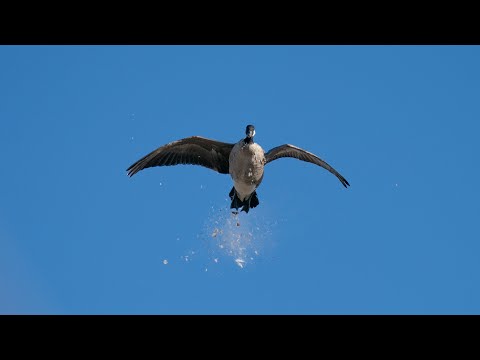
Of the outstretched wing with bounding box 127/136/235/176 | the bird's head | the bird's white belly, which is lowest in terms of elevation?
the bird's white belly

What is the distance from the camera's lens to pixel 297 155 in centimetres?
1444

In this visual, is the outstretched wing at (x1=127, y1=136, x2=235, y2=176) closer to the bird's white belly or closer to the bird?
the bird

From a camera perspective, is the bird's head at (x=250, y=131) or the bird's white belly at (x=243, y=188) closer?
the bird's head at (x=250, y=131)

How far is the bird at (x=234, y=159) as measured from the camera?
12.6 metres

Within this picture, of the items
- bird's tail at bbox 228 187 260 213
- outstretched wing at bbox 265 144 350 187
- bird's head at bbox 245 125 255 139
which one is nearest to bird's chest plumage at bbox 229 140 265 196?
bird's head at bbox 245 125 255 139

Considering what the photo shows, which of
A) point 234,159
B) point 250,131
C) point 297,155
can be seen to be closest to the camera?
point 250,131

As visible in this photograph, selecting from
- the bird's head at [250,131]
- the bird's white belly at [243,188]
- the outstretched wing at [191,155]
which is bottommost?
the bird's white belly at [243,188]

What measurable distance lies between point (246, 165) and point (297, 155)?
2.25 metres

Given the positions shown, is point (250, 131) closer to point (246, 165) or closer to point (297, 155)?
point (246, 165)

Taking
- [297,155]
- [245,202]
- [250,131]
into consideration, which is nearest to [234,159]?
[250,131]

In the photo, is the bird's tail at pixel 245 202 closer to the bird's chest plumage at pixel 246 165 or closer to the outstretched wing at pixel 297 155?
the bird's chest plumage at pixel 246 165

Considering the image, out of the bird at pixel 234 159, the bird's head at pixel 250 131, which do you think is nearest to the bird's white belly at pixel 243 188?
the bird at pixel 234 159

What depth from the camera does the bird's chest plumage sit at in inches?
491
